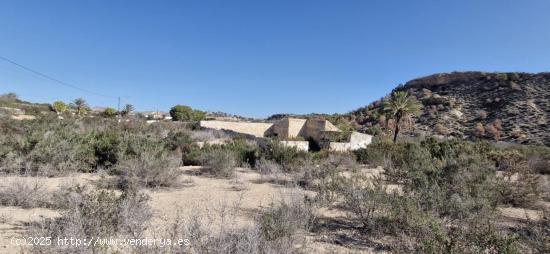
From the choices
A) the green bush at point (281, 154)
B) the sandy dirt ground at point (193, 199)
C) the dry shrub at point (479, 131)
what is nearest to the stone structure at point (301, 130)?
the green bush at point (281, 154)

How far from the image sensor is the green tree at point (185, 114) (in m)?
51.6

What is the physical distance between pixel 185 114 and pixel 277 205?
155 feet

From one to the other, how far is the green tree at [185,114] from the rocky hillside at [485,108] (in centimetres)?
2302

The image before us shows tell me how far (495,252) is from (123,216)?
183 inches

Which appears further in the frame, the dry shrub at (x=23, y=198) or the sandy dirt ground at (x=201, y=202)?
the dry shrub at (x=23, y=198)

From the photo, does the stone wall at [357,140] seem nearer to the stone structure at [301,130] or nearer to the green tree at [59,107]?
the stone structure at [301,130]

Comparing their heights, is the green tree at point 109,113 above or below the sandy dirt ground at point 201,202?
above

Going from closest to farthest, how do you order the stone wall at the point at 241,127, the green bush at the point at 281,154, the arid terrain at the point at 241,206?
the arid terrain at the point at 241,206 < the green bush at the point at 281,154 < the stone wall at the point at 241,127

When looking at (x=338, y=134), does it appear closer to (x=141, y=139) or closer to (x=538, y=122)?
(x=141, y=139)

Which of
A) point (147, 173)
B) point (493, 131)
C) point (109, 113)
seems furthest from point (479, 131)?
point (109, 113)

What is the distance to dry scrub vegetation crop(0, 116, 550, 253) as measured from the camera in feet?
13.2

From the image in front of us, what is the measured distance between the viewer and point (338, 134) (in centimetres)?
2942

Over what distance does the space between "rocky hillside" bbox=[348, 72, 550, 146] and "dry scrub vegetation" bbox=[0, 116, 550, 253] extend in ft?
103

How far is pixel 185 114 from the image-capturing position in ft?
171
